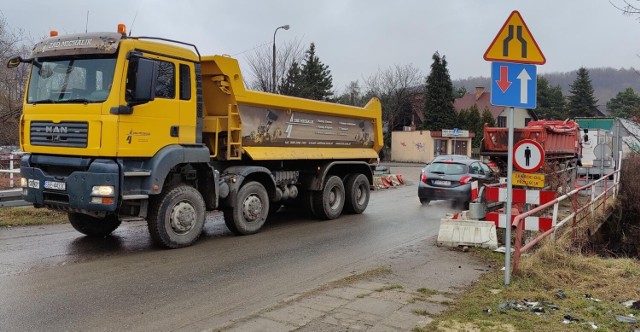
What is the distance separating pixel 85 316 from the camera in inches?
201

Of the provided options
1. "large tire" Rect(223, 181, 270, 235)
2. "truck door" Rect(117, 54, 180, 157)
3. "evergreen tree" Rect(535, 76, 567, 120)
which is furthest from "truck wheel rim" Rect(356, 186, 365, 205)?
"evergreen tree" Rect(535, 76, 567, 120)

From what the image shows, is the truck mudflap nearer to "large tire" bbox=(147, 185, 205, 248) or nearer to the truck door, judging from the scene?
the truck door

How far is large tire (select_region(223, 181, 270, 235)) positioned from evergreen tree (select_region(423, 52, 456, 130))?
52.3 meters

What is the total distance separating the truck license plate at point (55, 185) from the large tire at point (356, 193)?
7.18m

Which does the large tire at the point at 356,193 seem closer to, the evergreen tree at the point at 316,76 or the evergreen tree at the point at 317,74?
the evergreen tree at the point at 316,76

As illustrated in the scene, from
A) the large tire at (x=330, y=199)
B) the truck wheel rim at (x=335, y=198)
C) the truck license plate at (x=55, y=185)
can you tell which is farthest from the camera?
the truck wheel rim at (x=335, y=198)

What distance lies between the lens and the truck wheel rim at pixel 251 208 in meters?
9.70

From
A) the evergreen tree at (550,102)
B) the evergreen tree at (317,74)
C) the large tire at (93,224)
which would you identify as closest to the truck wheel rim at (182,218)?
the large tire at (93,224)

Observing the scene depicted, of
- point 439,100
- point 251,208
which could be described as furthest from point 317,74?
point 251,208

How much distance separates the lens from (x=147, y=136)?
7.82 m

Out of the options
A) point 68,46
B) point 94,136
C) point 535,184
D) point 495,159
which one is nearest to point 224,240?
point 94,136

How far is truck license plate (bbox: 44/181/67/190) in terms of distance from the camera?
7.60 meters

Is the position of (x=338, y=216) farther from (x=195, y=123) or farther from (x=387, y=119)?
(x=387, y=119)

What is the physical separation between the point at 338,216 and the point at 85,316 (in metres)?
8.22
